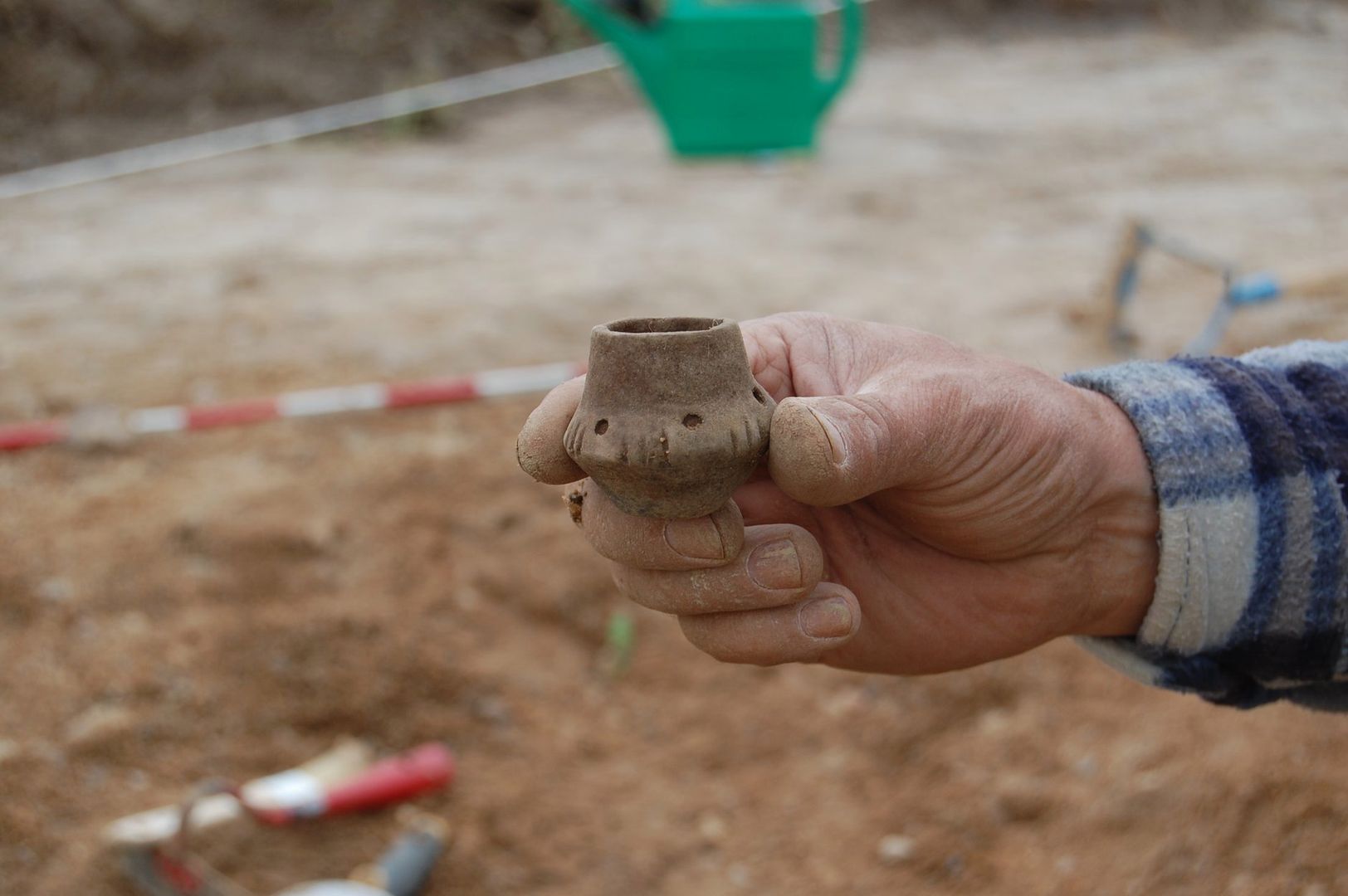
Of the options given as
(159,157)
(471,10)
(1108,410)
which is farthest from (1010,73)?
(1108,410)

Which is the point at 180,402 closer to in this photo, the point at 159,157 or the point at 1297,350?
the point at 1297,350

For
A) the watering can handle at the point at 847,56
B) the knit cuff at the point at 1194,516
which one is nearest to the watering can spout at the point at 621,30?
the watering can handle at the point at 847,56

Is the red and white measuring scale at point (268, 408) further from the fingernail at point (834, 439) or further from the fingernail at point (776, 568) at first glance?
the fingernail at point (834, 439)

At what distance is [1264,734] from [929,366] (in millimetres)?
1685

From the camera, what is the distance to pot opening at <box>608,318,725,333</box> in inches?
61.8

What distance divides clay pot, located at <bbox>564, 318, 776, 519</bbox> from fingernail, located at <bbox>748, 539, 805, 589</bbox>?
138 millimetres

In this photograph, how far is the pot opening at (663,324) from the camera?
1569 mm

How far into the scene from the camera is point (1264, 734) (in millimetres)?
2674

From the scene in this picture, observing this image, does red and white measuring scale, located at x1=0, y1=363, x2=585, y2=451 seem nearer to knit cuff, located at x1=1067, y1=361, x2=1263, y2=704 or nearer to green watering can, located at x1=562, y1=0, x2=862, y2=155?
knit cuff, located at x1=1067, y1=361, x2=1263, y2=704

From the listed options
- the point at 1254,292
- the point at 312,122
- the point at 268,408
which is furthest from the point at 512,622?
the point at 312,122

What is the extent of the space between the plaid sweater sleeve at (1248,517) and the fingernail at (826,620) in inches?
20.3

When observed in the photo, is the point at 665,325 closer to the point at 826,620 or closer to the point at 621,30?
the point at 826,620

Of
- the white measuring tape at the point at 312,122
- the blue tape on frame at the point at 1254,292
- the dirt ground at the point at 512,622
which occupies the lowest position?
the dirt ground at the point at 512,622

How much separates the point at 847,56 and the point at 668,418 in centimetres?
707
